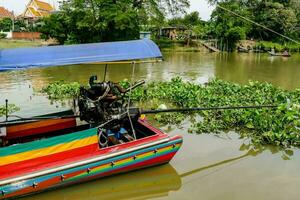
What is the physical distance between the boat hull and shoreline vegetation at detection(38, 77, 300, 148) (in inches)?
98.8

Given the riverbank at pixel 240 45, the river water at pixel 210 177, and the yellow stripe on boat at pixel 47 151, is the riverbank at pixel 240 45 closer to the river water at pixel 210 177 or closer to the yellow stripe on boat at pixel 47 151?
the river water at pixel 210 177

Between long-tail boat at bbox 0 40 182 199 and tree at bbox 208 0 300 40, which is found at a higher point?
tree at bbox 208 0 300 40

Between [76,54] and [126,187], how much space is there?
258 centimetres

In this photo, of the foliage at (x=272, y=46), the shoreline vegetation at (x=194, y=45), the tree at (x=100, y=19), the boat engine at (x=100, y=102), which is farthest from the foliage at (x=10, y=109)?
the foliage at (x=272, y=46)

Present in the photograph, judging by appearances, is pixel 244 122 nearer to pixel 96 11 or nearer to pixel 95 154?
pixel 95 154

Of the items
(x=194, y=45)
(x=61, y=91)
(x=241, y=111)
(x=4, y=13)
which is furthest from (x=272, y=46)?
(x=4, y=13)

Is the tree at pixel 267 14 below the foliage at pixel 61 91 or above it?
above

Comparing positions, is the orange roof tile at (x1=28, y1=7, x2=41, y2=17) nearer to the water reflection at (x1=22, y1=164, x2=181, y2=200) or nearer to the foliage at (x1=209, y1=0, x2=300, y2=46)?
the foliage at (x1=209, y1=0, x2=300, y2=46)

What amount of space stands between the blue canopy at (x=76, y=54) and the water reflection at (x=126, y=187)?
2157 mm

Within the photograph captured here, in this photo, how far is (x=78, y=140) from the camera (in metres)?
5.86

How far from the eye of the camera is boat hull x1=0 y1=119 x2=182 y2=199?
17.9 ft

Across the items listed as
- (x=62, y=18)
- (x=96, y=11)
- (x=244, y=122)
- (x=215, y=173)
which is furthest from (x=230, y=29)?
(x=215, y=173)

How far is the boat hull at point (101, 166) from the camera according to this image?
215 inches

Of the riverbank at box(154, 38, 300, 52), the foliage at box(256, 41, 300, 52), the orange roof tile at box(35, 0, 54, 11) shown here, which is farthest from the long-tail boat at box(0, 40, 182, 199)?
the orange roof tile at box(35, 0, 54, 11)
